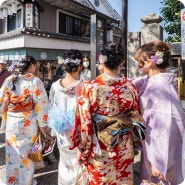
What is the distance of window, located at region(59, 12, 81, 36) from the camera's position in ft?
37.1

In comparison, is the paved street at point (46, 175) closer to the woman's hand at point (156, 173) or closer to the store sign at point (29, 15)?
the woman's hand at point (156, 173)

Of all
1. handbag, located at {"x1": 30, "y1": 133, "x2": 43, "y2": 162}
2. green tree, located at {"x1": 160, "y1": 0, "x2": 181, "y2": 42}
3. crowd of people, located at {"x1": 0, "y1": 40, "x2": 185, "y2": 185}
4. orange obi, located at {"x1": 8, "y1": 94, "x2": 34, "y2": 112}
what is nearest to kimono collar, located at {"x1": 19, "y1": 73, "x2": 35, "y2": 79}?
orange obi, located at {"x1": 8, "y1": 94, "x2": 34, "y2": 112}

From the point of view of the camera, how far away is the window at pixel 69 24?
37.1ft

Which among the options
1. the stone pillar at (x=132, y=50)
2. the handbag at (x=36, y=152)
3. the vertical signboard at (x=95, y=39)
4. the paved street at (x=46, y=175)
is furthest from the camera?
the stone pillar at (x=132, y=50)

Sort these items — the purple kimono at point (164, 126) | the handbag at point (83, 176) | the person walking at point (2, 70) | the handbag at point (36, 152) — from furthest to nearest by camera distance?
the person walking at point (2, 70) < the handbag at point (36, 152) < the handbag at point (83, 176) < the purple kimono at point (164, 126)

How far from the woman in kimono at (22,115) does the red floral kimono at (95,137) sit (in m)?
0.89

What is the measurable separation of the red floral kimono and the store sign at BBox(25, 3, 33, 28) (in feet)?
27.2

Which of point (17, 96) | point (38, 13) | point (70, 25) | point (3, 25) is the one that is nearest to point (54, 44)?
point (38, 13)

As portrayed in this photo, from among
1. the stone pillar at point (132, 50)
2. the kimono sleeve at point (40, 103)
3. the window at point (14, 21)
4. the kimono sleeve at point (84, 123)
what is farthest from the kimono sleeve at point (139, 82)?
the window at point (14, 21)

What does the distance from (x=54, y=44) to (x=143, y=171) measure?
8.92 m

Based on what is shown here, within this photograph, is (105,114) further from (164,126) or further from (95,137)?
(164,126)

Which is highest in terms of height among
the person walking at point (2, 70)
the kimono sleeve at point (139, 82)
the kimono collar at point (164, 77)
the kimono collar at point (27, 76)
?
the person walking at point (2, 70)

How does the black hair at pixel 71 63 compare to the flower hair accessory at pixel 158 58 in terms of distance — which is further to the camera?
the black hair at pixel 71 63

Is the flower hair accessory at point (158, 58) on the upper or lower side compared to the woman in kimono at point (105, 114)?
upper
